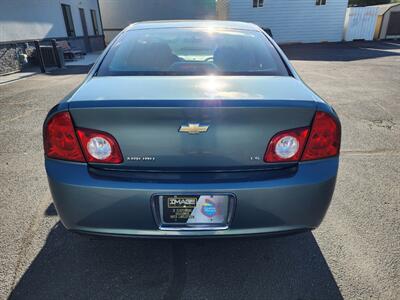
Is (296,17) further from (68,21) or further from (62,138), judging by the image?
(62,138)

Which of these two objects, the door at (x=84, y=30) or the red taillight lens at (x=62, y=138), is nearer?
the red taillight lens at (x=62, y=138)

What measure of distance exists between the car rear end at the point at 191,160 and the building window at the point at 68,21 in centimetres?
1633

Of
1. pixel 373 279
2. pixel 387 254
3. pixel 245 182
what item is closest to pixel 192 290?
pixel 245 182

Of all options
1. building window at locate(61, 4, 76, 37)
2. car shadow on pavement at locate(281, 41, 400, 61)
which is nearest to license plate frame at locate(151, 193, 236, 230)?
car shadow on pavement at locate(281, 41, 400, 61)

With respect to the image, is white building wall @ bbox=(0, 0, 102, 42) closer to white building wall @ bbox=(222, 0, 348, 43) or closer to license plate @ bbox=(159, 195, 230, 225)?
license plate @ bbox=(159, 195, 230, 225)

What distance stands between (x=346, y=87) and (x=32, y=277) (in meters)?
8.26

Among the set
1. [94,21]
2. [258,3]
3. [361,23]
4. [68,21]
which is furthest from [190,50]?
[361,23]

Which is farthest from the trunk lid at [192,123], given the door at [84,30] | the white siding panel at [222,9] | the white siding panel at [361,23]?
the white siding panel at [361,23]

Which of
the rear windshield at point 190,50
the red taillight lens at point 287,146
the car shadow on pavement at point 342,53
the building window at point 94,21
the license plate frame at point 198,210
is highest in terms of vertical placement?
the rear windshield at point 190,50

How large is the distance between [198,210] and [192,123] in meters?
0.47

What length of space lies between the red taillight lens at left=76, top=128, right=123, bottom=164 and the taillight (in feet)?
2.64

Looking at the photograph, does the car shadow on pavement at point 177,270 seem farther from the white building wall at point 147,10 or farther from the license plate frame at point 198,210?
the white building wall at point 147,10

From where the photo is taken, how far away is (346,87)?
311 inches

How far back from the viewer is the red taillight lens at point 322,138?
157 centimetres
